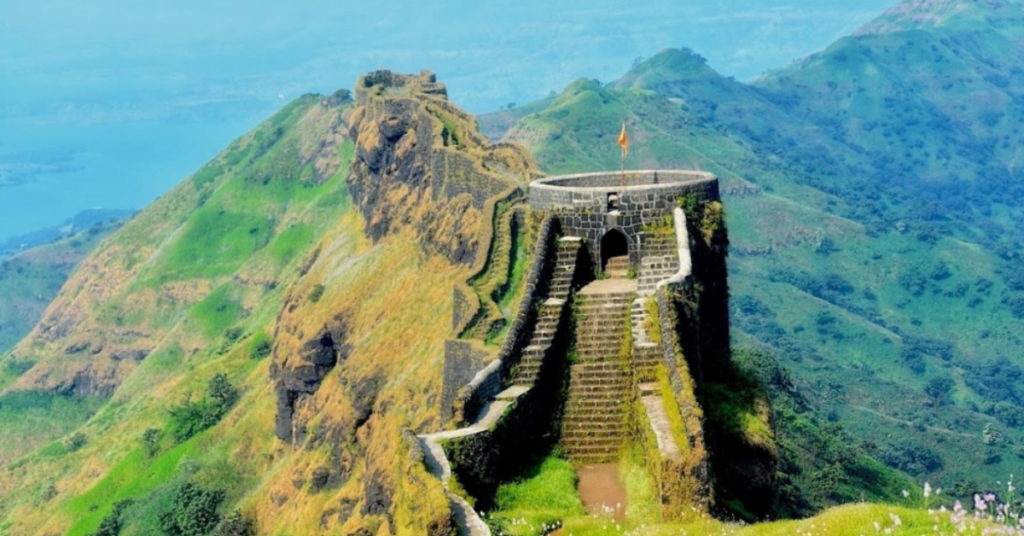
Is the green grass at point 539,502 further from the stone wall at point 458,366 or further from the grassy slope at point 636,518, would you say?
the stone wall at point 458,366

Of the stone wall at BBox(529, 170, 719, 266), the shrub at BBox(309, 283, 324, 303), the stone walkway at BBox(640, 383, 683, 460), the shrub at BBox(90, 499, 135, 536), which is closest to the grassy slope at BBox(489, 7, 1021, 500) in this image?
the shrub at BBox(309, 283, 324, 303)

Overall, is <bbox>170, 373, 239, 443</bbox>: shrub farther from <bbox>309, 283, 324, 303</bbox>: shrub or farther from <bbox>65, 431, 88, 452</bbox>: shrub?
<bbox>65, 431, 88, 452</bbox>: shrub

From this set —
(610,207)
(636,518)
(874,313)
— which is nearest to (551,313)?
(610,207)

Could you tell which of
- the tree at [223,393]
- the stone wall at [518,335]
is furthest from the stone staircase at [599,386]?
the tree at [223,393]

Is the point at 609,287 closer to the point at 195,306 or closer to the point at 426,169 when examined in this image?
the point at 426,169

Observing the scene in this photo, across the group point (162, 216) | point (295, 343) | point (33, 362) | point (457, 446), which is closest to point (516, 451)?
point (457, 446)

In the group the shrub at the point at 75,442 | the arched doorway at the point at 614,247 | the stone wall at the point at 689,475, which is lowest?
the shrub at the point at 75,442
